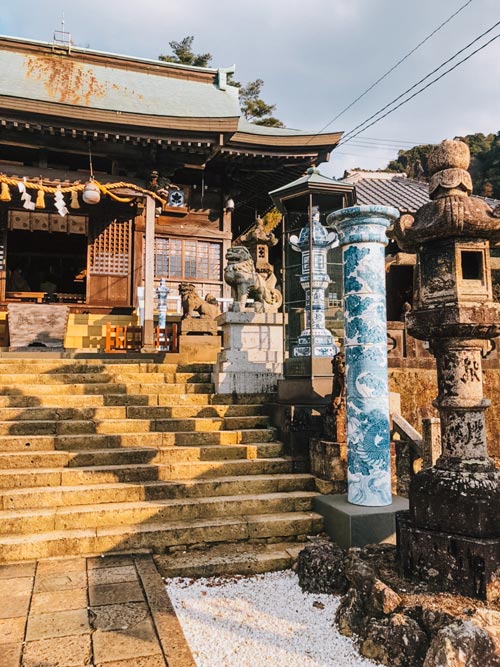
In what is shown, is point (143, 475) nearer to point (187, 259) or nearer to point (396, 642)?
point (396, 642)

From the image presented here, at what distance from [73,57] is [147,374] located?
1302 centimetres

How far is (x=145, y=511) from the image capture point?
4812 mm

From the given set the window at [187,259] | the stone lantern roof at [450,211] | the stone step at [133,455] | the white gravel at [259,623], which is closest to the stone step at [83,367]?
the stone step at [133,455]

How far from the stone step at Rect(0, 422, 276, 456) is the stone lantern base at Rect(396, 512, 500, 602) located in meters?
3.15

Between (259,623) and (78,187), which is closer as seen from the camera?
(259,623)

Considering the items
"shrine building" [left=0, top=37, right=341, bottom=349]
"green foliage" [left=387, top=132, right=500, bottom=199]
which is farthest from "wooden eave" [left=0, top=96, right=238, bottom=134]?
"green foliage" [left=387, top=132, right=500, bottom=199]

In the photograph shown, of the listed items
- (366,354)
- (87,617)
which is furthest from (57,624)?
(366,354)

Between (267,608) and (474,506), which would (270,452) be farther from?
(474,506)

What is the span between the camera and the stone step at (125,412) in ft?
20.7

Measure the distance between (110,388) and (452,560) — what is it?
550 cm

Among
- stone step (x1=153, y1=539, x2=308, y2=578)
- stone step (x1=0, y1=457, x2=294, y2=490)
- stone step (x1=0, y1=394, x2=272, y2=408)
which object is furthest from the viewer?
stone step (x1=0, y1=394, x2=272, y2=408)

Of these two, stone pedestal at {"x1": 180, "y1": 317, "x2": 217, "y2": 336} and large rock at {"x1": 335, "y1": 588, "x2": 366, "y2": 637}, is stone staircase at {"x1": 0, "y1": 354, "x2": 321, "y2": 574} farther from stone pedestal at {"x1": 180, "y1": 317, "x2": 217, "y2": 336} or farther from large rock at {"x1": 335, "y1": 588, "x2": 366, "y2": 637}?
stone pedestal at {"x1": 180, "y1": 317, "x2": 217, "y2": 336}

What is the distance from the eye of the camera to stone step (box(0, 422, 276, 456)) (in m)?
5.74

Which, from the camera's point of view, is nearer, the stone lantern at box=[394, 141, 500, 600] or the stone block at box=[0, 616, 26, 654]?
the stone block at box=[0, 616, 26, 654]
